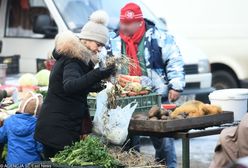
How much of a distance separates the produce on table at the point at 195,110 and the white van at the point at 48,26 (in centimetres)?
384

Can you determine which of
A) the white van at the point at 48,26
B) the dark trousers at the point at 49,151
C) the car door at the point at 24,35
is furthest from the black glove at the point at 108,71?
the car door at the point at 24,35

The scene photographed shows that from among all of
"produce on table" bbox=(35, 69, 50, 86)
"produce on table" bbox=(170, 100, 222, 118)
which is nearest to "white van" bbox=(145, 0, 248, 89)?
"produce on table" bbox=(35, 69, 50, 86)

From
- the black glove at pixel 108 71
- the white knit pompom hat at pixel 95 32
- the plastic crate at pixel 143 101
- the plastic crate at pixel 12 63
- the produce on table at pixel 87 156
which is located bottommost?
the produce on table at pixel 87 156

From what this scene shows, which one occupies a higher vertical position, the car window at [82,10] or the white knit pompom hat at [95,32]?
the car window at [82,10]

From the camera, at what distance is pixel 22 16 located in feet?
33.9

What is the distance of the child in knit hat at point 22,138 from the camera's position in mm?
5980

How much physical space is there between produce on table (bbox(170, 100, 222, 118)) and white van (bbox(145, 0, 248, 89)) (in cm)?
669

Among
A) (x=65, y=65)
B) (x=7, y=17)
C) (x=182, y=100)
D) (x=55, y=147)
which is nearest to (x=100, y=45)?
(x=65, y=65)

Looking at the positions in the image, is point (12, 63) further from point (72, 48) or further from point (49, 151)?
point (72, 48)

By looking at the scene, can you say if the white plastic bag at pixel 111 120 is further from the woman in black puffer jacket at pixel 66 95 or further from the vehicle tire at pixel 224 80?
the vehicle tire at pixel 224 80

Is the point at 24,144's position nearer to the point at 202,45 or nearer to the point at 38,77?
the point at 38,77

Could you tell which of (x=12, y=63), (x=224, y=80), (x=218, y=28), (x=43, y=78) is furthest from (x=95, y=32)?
(x=224, y=80)

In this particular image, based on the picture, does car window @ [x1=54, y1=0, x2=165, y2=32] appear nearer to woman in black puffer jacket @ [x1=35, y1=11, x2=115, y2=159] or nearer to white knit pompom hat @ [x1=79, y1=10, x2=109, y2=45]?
white knit pompom hat @ [x1=79, y1=10, x2=109, y2=45]

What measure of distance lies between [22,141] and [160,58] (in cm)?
165
